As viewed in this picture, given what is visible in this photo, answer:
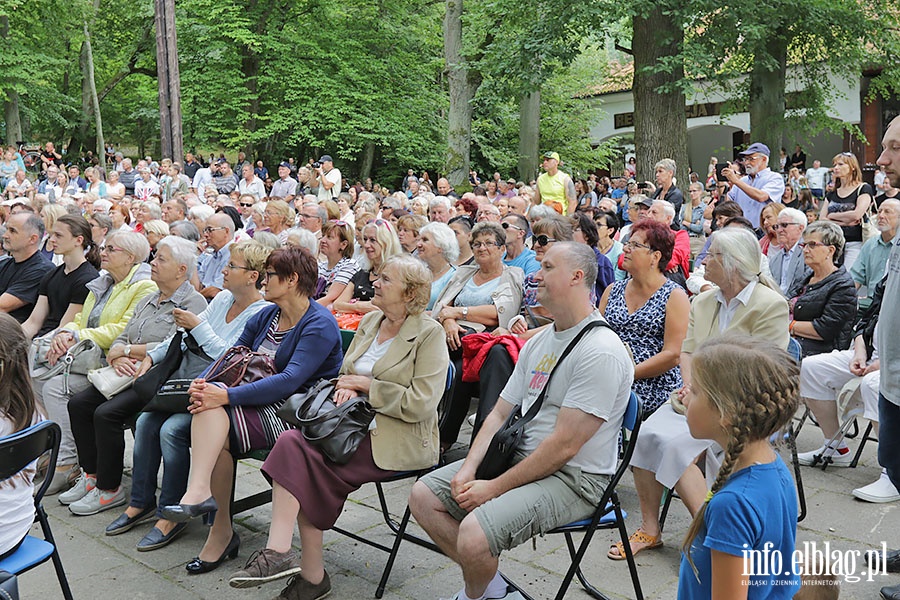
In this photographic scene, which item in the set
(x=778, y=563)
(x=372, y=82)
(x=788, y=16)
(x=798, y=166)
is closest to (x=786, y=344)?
(x=778, y=563)

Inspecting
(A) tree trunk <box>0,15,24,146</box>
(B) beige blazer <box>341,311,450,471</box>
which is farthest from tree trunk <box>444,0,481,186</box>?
(A) tree trunk <box>0,15,24,146</box>

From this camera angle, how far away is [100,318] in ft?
17.5

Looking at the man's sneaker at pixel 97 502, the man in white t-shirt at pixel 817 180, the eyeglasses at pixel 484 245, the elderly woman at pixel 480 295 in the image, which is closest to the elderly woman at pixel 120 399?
the man's sneaker at pixel 97 502

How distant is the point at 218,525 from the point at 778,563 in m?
2.65

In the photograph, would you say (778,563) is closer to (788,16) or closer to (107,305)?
(107,305)

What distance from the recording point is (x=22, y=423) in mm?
3115

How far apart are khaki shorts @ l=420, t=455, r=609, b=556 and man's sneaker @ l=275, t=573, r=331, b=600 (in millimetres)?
689

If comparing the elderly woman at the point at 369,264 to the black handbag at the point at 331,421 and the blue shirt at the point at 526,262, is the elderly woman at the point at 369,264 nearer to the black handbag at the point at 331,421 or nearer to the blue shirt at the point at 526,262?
the blue shirt at the point at 526,262

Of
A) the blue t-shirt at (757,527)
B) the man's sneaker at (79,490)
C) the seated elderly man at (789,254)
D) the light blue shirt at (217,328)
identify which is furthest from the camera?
the seated elderly man at (789,254)

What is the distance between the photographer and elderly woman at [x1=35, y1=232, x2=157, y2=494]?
508 centimetres

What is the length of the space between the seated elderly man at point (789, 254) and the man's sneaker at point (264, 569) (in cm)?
420

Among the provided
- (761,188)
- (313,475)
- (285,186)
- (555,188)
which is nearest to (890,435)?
(313,475)

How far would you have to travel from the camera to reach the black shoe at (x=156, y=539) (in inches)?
162

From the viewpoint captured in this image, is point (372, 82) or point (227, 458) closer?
point (227, 458)
